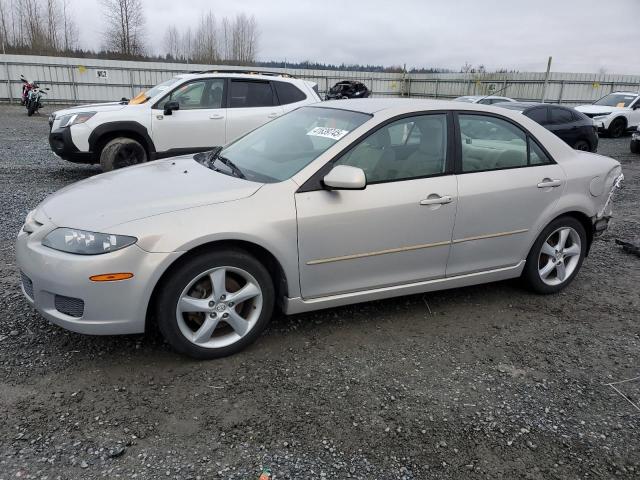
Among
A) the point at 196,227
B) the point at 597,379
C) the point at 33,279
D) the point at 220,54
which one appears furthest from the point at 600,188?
the point at 220,54

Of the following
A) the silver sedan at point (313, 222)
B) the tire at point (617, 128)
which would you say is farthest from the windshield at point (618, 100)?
the silver sedan at point (313, 222)

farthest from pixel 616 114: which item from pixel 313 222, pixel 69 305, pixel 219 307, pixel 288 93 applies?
pixel 69 305

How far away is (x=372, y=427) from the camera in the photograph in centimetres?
269

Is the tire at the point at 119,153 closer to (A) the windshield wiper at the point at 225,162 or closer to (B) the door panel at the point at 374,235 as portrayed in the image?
(A) the windshield wiper at the point at 225,162

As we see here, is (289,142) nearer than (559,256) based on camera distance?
Yes

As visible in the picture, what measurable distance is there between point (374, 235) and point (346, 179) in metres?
0.48

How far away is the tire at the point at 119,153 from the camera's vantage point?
7730 millimetres

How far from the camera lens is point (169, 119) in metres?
8.02

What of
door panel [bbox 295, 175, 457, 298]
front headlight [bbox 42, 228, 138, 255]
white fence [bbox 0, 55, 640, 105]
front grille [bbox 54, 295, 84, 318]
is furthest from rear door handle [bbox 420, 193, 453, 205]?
white fence [bbox 0, 55, 640, 105]

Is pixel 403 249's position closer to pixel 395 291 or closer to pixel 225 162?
pixel 395 291

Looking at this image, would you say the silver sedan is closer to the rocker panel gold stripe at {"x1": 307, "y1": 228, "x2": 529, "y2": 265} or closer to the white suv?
the rocker panel gold stripe at {"x1": 307, "y1": 228, "x2": 529, "y2": 265}

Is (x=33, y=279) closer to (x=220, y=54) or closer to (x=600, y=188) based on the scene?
(x=600, y=188)

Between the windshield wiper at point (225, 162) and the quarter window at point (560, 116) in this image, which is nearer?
the windshield wiper at point (225, 162)

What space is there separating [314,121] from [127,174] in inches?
57.4
